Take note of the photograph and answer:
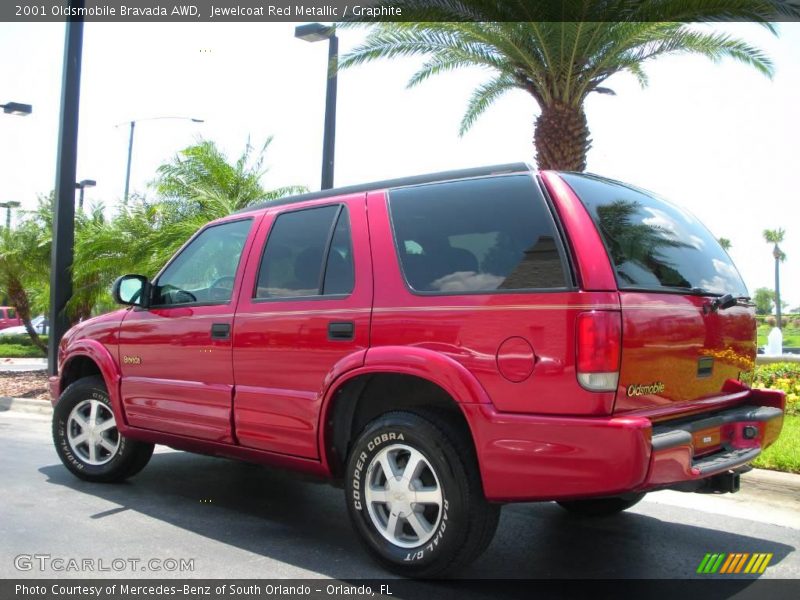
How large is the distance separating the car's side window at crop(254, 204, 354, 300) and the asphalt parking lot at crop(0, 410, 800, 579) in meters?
1.42

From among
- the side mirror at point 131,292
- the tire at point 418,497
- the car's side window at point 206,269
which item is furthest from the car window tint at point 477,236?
the side mirror at point 131,292

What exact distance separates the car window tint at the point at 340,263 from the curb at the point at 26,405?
299 inches

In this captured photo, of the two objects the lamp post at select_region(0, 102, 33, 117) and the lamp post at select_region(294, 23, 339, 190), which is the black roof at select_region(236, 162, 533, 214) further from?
the lamp post at select_region(0, 102, 33, 117)

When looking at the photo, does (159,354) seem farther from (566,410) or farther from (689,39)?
(689,39)

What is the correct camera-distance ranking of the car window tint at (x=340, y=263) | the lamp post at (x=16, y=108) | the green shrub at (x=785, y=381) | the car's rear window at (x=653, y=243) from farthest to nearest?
the lamp post at (x=16, y=108) < the green shrub at (x=785, y=381) < the car window tint at (x=340, y=263) < the car's rear window at (x=653, y=243)

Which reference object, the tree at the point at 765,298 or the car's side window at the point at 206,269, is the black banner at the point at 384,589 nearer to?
the car's side window at the point at 206,269

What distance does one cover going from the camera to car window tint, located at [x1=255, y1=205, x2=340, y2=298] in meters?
4.50

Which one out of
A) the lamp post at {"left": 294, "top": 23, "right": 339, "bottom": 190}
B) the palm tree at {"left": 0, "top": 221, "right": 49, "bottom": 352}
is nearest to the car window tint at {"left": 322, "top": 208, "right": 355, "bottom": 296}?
the lamp post at {"left": 294, "top": 23, "right": 339, "bottom": 190}

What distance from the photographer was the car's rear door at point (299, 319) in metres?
4.16

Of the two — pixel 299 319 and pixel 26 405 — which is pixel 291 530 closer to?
pixel 299 319

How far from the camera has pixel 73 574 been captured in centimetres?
391

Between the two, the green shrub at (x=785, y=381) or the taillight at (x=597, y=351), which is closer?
the taillight at (x=597, y=351)

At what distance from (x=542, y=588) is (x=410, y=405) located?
42.6 inches

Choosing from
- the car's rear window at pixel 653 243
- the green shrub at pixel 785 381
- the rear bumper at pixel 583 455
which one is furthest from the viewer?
the green shrub at pixel 785 381
